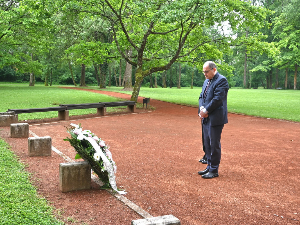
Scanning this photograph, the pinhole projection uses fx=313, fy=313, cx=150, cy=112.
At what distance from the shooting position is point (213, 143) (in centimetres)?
554

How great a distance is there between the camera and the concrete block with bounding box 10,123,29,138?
8.58m

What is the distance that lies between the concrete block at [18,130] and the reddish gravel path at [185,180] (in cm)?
21

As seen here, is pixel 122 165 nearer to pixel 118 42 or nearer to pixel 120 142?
pixel 120 142

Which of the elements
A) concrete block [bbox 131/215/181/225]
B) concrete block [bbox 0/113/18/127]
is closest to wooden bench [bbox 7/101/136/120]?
concrete block [bbox 0/113/18/127]

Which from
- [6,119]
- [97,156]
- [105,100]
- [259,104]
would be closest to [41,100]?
[105,100]

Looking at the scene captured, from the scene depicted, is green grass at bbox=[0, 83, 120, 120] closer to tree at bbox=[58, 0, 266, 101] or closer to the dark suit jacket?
tree at bbox=[58, 0, 266, 101]

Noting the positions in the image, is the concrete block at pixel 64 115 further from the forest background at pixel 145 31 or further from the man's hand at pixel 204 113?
the man's hand at pixel 204 113

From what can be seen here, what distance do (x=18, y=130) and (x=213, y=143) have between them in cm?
564

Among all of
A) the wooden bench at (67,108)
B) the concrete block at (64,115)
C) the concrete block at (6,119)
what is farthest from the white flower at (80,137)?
the concrete block at (64,115)

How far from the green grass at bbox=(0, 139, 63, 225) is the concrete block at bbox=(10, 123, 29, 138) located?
3.09 metres

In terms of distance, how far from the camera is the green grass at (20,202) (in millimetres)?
3684

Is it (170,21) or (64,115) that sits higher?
(170,21)

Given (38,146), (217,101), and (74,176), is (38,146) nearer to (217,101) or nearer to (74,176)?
(74,176)

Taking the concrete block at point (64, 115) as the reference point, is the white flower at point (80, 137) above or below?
above
